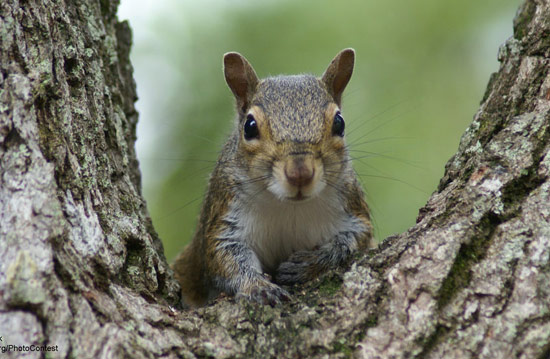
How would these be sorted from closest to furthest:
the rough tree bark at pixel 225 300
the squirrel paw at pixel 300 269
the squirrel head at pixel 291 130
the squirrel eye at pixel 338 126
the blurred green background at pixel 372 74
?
the rough tree bark at pixel 225 300
the squirrel head at pixel 291 130
the squirrel paw at pixel 300 269
the squirrel eye at pixel 338 126
the blurred green background at pixel 372 74

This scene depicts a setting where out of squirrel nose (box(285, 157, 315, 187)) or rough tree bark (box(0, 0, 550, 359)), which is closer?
rough tree bark (box(0, 0, 550, 359))

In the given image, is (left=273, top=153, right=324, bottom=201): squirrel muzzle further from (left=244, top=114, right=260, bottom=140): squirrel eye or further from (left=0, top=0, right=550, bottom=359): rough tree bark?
(left=0, top=0, right=550, bottom=359): rough tree bark

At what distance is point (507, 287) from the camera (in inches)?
81.8

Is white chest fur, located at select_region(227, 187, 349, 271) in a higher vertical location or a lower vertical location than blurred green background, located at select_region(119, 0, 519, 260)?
lower

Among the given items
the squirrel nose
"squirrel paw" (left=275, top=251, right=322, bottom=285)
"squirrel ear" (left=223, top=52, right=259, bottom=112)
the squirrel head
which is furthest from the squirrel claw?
"squirrel ear" (left=223, top=52, right=259, bottom=112)

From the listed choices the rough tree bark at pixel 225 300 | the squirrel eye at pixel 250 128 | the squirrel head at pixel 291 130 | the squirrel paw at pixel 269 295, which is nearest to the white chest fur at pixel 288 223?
the squirrel head at pixel 291 130

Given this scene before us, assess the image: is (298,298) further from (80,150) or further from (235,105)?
(235,105)

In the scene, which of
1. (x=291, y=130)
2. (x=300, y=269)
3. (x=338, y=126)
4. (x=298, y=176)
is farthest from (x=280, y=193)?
(x=338, y=126)

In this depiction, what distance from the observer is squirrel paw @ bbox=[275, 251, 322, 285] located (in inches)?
124

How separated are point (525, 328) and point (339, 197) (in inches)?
67.7

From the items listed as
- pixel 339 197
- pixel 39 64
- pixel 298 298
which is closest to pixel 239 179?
pixel 339 197

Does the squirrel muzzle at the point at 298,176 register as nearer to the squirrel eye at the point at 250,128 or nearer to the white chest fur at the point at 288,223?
the squirrel eye at the point at 250,128

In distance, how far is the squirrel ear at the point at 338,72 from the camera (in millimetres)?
3668

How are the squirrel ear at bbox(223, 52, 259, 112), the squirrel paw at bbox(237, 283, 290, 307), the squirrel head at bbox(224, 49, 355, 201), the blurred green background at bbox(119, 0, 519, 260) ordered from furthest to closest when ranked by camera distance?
1. the blurred green background at bbox(119, 0, 519, 260)
2. the squirrel ear at bbox(223, 52, 259, 112)
3. the squirrel head at bbox(224, 49, 355, 201)
4. the squirrel paw at bbox(237, 283, 290, 307)
